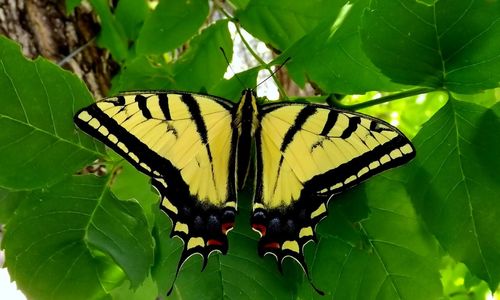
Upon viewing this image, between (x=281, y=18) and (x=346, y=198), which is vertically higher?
→ (x=281, y=18)

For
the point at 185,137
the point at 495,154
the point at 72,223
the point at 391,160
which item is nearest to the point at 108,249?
the point at 72,223

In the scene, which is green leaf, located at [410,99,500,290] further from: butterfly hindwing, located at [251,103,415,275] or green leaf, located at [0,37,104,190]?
green leaf, located at [0,37,104,190]

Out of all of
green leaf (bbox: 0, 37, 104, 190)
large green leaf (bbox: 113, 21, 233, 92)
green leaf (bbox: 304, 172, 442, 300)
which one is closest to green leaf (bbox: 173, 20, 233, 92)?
large green leaf (bbox: 113, 21, 233, 92)

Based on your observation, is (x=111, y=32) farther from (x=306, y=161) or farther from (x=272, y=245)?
(x=272, y=245)

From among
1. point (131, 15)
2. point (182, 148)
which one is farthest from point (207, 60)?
point (131, 15)

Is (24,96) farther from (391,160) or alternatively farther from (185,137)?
(391,160)

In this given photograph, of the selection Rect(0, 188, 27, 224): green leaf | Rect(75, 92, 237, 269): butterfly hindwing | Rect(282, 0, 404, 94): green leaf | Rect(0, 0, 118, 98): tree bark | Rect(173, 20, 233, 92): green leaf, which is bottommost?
Rect(0, 188, 27, 224): green leaf

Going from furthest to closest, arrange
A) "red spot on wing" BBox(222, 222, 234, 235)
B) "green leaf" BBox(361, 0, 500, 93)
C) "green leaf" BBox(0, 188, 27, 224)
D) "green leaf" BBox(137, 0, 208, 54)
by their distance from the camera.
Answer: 1. "green leaf" BBox(137, 0, 208, 54)
2. "green leaf" BBox(0, 188, 27, 224)
3. "red spot on wing" BBox(222, 222, 234, 235)
4. "green leaf" BBox(361, 0, 500, 93)
